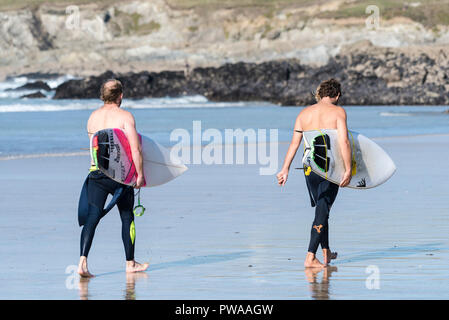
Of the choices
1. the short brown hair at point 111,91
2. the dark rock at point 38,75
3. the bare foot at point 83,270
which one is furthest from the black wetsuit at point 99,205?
the dark rock at point 38,75

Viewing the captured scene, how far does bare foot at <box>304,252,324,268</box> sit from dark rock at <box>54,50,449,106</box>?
67912 millimetres

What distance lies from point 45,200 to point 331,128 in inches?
198

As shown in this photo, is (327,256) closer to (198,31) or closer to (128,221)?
(128,221)

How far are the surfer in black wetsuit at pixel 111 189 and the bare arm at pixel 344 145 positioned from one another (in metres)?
1.51

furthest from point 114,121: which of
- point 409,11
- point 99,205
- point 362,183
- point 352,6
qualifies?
point 352,6

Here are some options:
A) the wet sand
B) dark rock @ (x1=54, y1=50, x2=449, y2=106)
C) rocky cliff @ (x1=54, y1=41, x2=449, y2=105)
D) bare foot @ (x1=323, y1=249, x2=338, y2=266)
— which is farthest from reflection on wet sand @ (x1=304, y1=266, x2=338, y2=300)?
rocky cliff @ (x1=54, y1=41, x2=449, y2=105)

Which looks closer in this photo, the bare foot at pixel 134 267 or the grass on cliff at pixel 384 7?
the bare foot at pixel 134 267

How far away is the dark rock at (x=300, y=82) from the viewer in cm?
8162

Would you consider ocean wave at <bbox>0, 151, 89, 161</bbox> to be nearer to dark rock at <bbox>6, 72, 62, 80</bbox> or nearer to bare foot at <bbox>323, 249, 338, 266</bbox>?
bare foot at <bbox>323, 249, 338, 266</bbox>

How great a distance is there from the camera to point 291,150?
789 cm

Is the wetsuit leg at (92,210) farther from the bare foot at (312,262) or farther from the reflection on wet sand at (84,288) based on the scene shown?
the bare foot at (312,262)

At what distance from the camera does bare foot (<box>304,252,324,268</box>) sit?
Answer: 7590mm

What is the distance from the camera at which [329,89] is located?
7992 millimetres

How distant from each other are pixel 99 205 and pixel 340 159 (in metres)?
1.82
